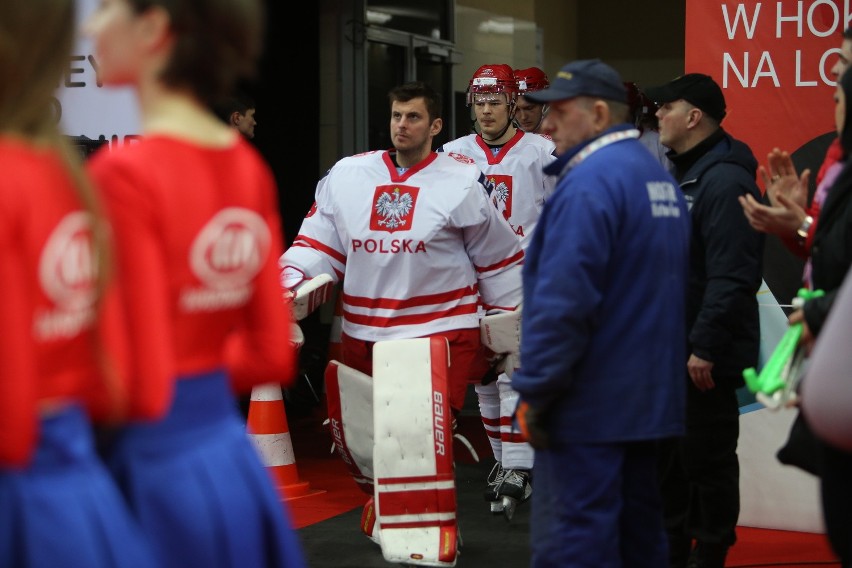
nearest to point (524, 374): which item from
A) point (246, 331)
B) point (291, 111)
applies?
point (246, 331)

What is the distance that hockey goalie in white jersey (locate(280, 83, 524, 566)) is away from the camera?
4.91 m

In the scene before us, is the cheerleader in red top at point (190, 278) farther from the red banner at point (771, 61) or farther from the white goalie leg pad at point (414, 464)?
the red banner at point (771, 61)

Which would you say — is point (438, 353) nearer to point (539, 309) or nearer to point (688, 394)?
point (688, 394)

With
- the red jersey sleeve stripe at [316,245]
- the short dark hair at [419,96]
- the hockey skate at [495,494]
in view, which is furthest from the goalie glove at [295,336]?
the hockey skate at [495,494]

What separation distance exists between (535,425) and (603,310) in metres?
0.37

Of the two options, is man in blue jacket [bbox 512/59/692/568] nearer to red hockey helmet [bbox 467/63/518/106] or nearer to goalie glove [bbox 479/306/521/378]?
goalie glove [bbox 479/306/521/378]

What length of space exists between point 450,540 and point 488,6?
888cm

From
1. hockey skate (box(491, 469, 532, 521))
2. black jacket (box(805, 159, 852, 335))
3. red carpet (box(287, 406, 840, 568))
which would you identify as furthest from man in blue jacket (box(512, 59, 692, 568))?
hockey skate (box(491, 469, 532, 521))

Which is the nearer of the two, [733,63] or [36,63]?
[36,63]

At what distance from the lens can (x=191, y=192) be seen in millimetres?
2172

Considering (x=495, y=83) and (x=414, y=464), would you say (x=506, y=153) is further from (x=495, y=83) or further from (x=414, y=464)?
(x=414, y=464)

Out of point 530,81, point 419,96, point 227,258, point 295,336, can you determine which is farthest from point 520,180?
point 227,258

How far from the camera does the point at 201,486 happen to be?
86.1 inches

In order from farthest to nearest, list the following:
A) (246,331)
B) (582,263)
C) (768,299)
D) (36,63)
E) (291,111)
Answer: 1. (291,111)
2. (768,299)
3. (582,263)
4. (246,331)
5. (36,63)
